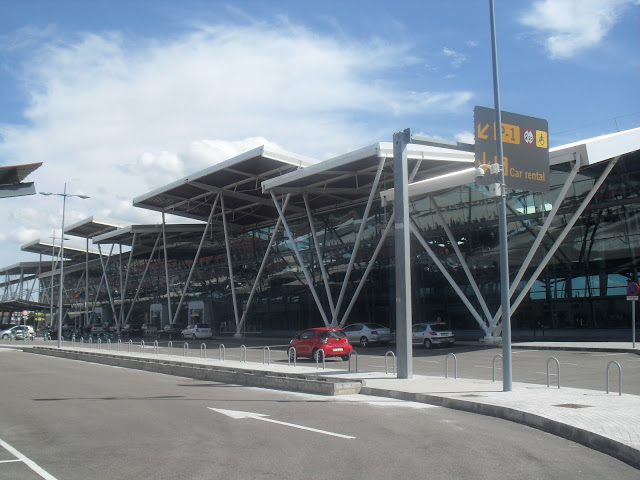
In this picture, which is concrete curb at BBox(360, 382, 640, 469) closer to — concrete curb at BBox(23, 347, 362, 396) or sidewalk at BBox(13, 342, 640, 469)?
sidewalk at BBox(13, 342, 640, 469)

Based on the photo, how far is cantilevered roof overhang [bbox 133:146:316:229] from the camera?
4347 cm

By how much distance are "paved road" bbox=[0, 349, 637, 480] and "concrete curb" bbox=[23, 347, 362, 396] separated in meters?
0.91

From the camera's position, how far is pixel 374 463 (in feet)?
25.5

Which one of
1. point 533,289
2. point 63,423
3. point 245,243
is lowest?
point 63,423

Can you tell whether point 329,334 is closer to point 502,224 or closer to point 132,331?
point 502,224

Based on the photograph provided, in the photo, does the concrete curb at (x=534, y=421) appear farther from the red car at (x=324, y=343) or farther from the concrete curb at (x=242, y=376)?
the red car at (x=324, y=343)

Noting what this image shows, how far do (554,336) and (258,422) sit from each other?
1153 inches

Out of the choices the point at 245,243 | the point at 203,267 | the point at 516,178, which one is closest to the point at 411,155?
the point at 516,178

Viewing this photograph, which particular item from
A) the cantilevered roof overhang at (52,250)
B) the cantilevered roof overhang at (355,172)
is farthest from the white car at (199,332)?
the cantilevered roof overhang at (52,250)

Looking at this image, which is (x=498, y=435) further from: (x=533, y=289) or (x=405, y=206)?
(x=533, y=289)

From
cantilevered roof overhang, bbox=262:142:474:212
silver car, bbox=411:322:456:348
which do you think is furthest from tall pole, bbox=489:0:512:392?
silver car, bbox=411:322:456:348

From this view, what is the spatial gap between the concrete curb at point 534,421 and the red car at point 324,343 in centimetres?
1030

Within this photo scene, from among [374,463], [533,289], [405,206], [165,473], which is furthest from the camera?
[533,289]

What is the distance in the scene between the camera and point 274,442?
9195 millimetres
